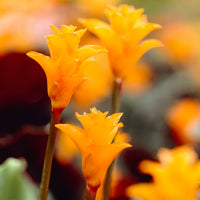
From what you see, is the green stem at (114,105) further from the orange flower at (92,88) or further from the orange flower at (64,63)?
the orange flower at (92,88)

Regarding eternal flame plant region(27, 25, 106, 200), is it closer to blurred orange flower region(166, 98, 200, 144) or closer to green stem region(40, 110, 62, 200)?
green stem region(40, 110, 62, 200)

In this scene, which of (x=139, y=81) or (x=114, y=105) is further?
(x=139, y=81)

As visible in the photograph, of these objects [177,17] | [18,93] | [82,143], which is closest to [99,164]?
[82,143]

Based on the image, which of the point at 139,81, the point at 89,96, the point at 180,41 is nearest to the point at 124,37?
the point at 89,96

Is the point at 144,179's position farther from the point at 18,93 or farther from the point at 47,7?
the point at 47,7

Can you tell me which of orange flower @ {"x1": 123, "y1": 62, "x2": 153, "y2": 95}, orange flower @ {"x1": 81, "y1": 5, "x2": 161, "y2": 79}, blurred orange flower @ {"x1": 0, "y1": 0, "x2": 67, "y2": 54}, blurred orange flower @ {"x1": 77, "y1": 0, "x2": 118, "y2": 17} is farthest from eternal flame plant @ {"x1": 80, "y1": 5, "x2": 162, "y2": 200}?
blurred orange flower @ {"x1": 77, "y1": 0, "x2": 118, "y2": 17}

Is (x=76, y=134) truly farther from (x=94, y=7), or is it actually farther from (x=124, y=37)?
(x=94, y=7)
